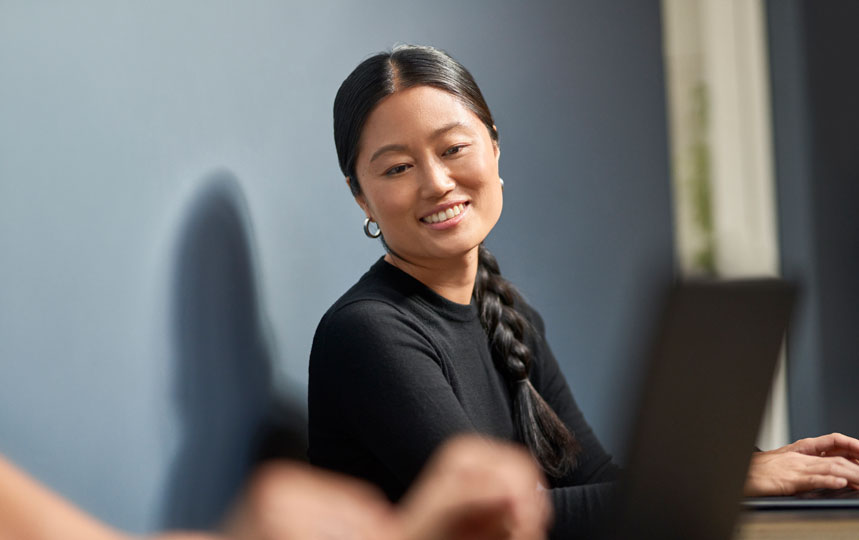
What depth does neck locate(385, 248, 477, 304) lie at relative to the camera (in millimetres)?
1277

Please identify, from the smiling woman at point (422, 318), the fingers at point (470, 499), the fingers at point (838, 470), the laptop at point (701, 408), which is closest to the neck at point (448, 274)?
the smiling woman at point (422, 318)

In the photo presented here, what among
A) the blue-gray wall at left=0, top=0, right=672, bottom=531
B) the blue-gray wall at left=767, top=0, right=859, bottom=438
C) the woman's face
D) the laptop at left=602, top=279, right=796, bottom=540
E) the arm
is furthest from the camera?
the blue-gray wall at left=767, top=0, right=859, bottom=438

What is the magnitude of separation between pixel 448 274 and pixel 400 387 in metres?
0.30

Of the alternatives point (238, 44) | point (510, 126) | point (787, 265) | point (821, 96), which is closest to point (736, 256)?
point (787, 265)

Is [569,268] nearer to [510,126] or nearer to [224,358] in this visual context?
[510,126]

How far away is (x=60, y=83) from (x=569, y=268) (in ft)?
3.58

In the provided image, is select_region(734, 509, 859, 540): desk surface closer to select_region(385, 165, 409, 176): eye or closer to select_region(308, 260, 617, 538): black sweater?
select_region(308, 260, 617, 538): black sweater

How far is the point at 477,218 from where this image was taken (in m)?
1.28

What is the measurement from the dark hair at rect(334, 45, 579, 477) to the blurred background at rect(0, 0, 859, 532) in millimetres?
104

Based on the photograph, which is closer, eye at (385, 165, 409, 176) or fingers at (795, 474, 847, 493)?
fingers at (795, 474, 847, 493)

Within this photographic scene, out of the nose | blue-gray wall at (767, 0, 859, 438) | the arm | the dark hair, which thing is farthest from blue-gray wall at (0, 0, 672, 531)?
blue-gray wall at (767, 0, 859, 438)

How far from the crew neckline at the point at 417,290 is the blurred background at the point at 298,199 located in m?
0.14

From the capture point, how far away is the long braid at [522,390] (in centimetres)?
131

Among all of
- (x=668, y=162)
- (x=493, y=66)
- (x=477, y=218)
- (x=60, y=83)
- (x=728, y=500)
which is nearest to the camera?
(x=728, y=500)
